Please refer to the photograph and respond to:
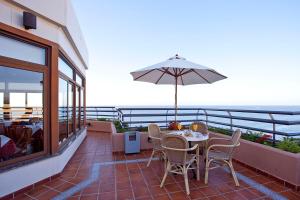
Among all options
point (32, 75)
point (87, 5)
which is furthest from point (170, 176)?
point (87, 5)

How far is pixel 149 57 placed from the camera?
12000 mm

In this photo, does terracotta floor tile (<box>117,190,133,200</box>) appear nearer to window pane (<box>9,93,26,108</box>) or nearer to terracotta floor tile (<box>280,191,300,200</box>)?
terracotta floor tile (<box>280,191,300,200</box>)

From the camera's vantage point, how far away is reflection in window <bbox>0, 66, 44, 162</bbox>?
2.60m

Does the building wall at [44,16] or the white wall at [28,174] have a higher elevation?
the building wall at [44,16]

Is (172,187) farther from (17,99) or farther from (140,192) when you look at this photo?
(17,99)

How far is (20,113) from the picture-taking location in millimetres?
3068

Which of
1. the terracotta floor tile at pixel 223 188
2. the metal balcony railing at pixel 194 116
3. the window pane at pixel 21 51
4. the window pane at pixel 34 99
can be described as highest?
the window pane at pixel 21 51

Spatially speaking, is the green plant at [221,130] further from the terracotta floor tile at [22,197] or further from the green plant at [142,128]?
the terracotta floor tile at [22,197]

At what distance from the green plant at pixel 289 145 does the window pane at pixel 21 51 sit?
4.59m

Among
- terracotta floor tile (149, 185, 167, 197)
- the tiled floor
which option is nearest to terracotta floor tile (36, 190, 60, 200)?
the tiled floor

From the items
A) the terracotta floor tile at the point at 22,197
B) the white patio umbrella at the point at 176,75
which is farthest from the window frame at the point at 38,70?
the white patio umbrella at the point at 176,75

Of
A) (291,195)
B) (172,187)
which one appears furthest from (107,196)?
(291,195)

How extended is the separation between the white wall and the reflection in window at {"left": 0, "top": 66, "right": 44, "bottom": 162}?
0.27 m

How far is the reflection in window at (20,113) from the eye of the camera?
260 cm
